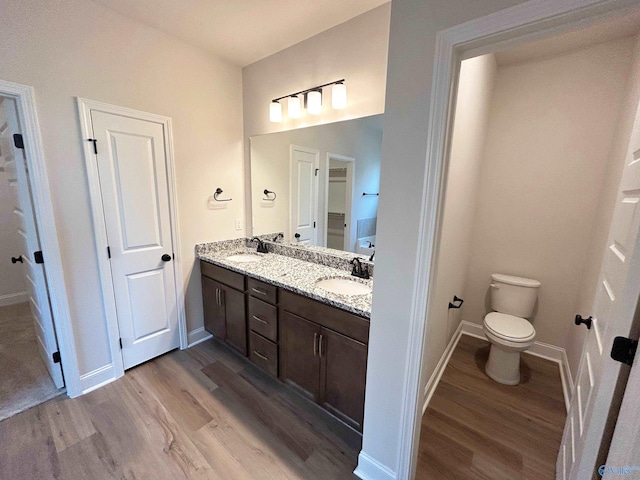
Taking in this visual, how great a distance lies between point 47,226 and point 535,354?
4086 mm

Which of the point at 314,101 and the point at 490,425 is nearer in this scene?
the point at 490,425

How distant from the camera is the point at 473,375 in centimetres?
221

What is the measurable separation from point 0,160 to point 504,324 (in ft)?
18.6

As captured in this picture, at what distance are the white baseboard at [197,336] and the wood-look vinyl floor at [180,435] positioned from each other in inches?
17.0

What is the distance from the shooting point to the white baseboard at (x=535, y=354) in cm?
198

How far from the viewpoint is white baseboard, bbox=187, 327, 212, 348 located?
2539mm

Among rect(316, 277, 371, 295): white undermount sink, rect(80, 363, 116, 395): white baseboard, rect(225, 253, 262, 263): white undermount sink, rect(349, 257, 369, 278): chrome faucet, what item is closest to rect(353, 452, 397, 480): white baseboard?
rect(316, 277, 371, 295): white undermount sink

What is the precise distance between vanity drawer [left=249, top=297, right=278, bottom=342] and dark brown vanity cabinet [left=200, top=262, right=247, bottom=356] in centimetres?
11

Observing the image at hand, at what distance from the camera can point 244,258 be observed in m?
2.54

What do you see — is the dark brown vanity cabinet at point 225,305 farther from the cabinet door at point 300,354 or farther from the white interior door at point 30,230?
the white interior door at point 30,230

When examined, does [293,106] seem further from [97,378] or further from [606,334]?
[97,378]

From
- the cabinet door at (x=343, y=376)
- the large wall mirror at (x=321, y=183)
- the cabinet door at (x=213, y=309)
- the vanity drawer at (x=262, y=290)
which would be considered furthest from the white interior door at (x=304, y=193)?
the cabinet door at (x=343, y=376)

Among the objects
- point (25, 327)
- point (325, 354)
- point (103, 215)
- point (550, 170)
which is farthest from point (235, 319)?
point (550, 170)

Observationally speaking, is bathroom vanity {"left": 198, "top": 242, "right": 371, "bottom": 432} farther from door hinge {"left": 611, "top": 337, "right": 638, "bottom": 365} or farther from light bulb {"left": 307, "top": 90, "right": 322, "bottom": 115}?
light bulb {"left": 307, "top": 90, "right": 322, "bottom": 115}
